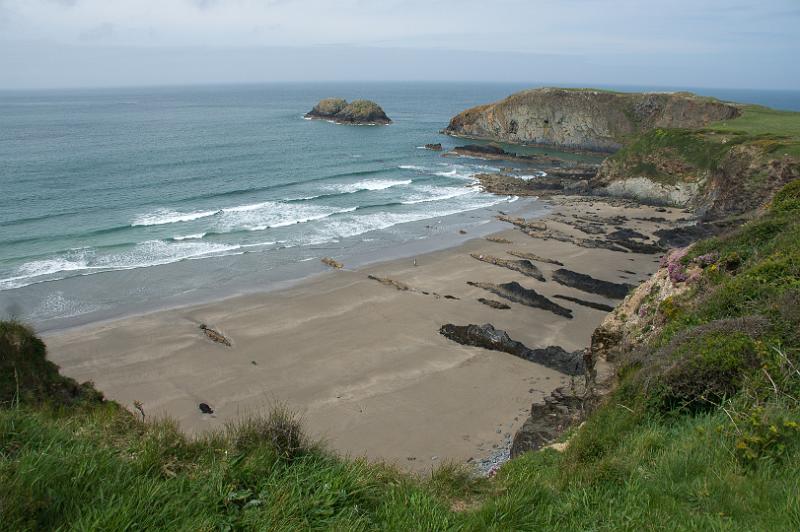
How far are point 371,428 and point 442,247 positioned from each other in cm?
2035

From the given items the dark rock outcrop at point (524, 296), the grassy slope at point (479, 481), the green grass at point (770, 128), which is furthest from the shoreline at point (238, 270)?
the green grass at point (770, 128)

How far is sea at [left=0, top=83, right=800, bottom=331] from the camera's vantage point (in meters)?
27.3

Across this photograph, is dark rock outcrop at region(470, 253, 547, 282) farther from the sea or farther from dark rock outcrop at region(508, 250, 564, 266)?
the sea

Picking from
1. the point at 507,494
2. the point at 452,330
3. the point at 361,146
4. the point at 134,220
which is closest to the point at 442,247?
the point at 452,330

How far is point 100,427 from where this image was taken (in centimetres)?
638

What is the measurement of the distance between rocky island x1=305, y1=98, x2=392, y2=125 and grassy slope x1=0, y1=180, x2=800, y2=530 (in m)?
99.9

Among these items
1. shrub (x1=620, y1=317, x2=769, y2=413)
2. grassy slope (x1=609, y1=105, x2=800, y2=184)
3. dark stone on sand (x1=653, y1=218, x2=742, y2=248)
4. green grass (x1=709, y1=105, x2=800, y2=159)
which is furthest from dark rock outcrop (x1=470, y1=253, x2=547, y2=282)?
grassy slope (x1=609, y1=105, x2=800, y2=184)

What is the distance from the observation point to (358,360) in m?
19.5

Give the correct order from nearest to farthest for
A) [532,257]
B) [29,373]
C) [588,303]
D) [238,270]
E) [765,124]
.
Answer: [29,373], [588,303], [238,270], [532,257], [765,124]

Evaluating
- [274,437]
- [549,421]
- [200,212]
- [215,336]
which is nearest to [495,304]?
[549,421]

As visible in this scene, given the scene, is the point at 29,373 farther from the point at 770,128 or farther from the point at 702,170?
the point at 770,128

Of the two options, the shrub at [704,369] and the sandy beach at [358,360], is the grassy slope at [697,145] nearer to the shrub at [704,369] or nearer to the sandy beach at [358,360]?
the sandy beach at [358,360]

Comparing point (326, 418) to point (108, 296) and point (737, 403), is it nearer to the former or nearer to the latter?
point (737, 403)

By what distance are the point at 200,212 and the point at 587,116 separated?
198 ft
